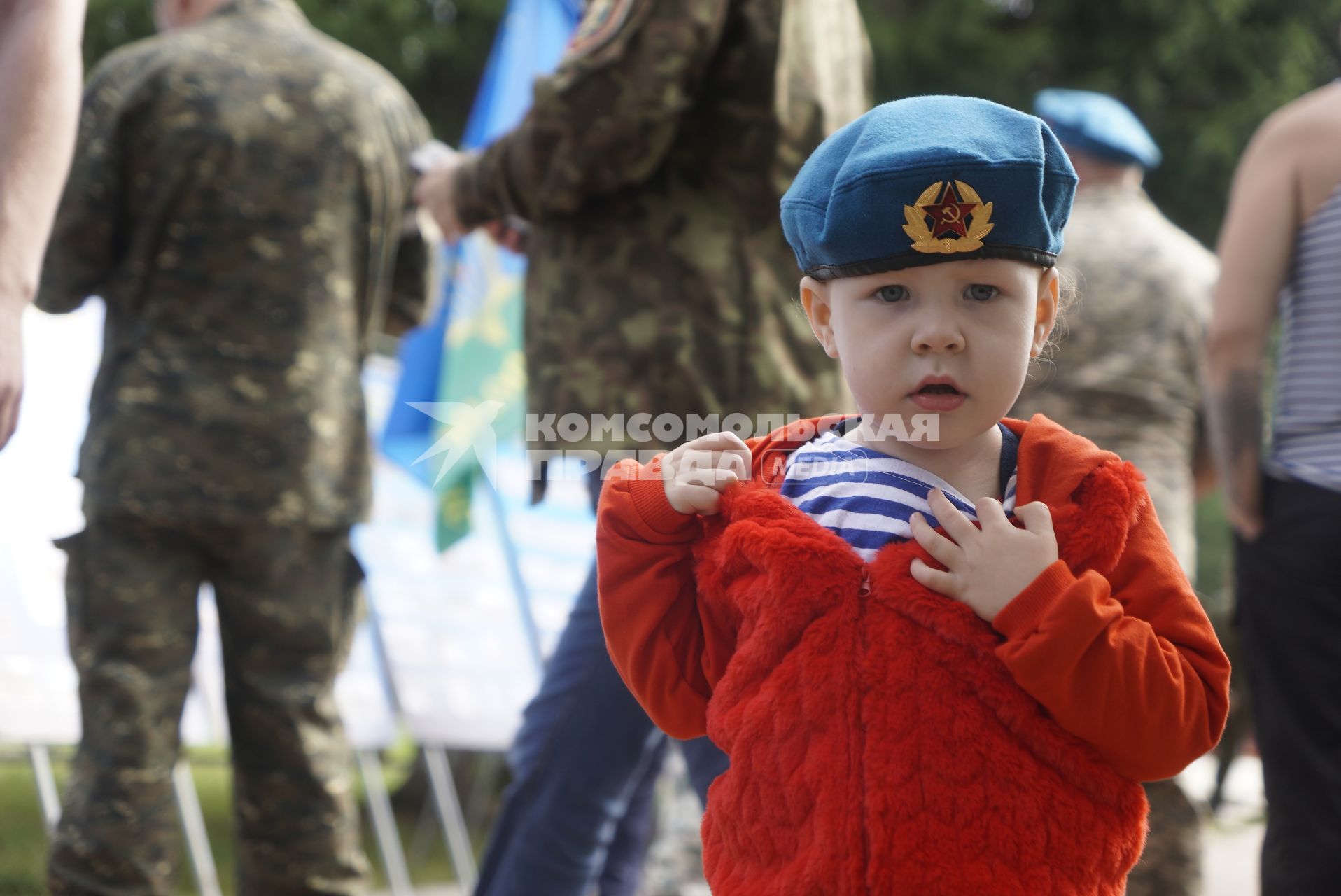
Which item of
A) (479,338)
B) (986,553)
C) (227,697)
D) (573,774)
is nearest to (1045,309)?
(986,553)

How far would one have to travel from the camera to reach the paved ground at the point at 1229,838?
3.99m

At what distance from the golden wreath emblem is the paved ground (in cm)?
243

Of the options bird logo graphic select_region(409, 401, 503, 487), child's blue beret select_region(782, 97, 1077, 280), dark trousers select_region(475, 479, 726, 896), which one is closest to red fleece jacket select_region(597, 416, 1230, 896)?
child's blue beret select_region(782, 97, 1077, 280)

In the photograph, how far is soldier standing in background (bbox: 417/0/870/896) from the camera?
2.33 m

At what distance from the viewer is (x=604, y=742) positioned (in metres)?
2.33

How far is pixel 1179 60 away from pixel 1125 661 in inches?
334

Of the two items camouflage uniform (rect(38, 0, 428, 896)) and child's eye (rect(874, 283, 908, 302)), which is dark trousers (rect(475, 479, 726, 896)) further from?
A: child's eye (rect(874, 283, 908, 302))

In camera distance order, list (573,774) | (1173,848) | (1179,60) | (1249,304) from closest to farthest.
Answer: (573,774) < (1249,304) < (1173,848) < (1179,60)

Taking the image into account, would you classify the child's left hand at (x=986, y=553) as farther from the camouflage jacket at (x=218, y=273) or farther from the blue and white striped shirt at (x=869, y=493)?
the camouflage jacket at (x=218, y=273)

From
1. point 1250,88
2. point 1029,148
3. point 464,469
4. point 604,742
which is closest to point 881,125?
point 1029,148

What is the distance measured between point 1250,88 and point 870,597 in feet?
28.4

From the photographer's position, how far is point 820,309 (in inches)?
60.4

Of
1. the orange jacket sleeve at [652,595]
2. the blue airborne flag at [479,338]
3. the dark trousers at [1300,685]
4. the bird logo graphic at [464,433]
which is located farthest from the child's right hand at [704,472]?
the blue airborne flag at [479,338]

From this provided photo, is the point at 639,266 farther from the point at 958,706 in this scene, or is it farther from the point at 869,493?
the point at 958,706
